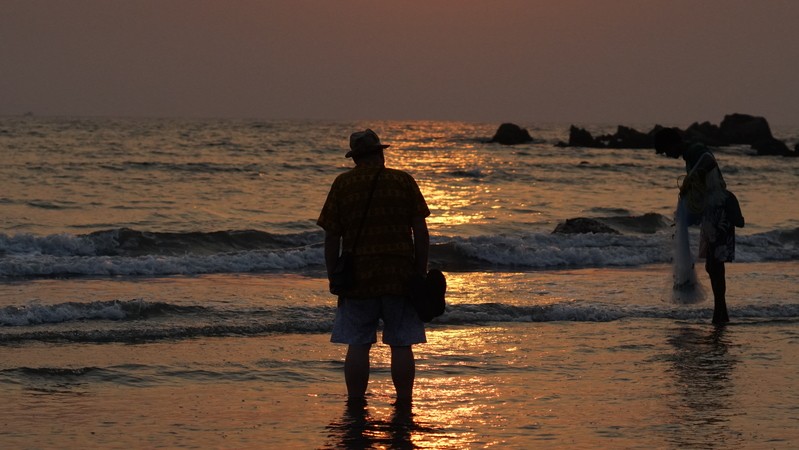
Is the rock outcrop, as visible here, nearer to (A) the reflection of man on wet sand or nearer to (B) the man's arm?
(A) the reflection of man on wet sand

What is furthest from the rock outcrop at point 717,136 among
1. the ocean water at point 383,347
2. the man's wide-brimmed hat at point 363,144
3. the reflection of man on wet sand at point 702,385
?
the man's wide-brimmed hat at point 363,144

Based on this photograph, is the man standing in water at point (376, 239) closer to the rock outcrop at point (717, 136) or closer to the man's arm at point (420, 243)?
the man's arm at point (420, 243)

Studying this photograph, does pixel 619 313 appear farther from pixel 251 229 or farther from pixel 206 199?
pixel 206 199

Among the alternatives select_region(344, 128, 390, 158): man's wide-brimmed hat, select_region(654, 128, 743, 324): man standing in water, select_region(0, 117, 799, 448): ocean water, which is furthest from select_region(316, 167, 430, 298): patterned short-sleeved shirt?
select_region(654, 128, 743, 324): man standing in water

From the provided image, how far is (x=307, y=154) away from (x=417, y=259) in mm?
46765

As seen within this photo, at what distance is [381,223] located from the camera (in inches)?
253

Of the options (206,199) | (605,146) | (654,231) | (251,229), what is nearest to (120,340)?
(251,229)

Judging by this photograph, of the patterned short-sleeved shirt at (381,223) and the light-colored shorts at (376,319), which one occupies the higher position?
the patterned short-sleeved shirt at (381,223)

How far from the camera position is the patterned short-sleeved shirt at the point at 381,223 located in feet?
21.0

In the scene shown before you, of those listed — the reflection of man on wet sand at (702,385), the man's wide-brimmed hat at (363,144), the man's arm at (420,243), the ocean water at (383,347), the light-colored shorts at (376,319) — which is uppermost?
the man's wide-brimmed hat at (363,144)

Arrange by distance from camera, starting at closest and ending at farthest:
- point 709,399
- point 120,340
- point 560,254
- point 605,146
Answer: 1. point 709,399
2. point 120,340
3. point 560,254
4. point 605,146

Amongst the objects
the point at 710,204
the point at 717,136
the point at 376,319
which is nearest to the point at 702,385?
the point at 376,319

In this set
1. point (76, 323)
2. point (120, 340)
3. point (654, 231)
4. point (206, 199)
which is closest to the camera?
point (120, 340)

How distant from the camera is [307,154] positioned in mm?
52844
